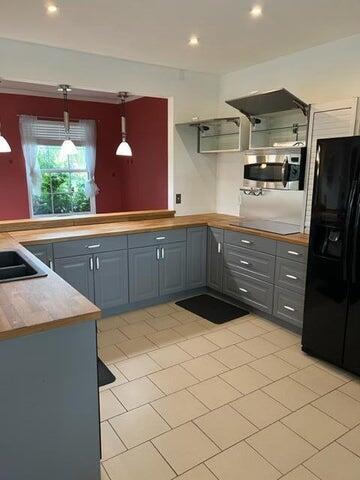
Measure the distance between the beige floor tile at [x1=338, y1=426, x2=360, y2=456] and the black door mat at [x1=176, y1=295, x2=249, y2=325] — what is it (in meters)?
1.56

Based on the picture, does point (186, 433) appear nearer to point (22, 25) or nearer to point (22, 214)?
point (22, 25)

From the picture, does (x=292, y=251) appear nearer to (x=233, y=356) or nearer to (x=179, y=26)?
(x=233, y=356)

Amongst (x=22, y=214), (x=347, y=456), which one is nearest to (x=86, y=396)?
(x=347, y=456)

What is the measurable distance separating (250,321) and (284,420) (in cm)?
140

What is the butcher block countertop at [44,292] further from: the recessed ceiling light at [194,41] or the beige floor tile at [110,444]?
the recessed ceiling light at [194,41]

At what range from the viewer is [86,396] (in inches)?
60.5

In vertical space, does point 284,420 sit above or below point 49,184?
below

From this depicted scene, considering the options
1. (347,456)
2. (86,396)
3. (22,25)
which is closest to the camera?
(86,396)

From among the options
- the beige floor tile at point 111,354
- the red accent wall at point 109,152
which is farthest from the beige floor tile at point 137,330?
the red accent wall at point 109,152

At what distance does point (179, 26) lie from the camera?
2.79 meters

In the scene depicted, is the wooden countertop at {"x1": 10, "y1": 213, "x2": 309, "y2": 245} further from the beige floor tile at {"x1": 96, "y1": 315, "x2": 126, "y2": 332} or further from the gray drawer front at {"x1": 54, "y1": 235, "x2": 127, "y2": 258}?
the beige floor tile at {"x1": 96, "y1": 315, "x2": 126, "y2": 332}

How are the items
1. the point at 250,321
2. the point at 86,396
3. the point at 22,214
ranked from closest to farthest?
the point at 86,396 < the point at 250,321 < the point at 22,214

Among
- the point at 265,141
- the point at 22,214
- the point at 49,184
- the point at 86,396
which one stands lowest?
the point at 86,396

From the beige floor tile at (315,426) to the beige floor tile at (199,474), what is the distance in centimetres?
59
